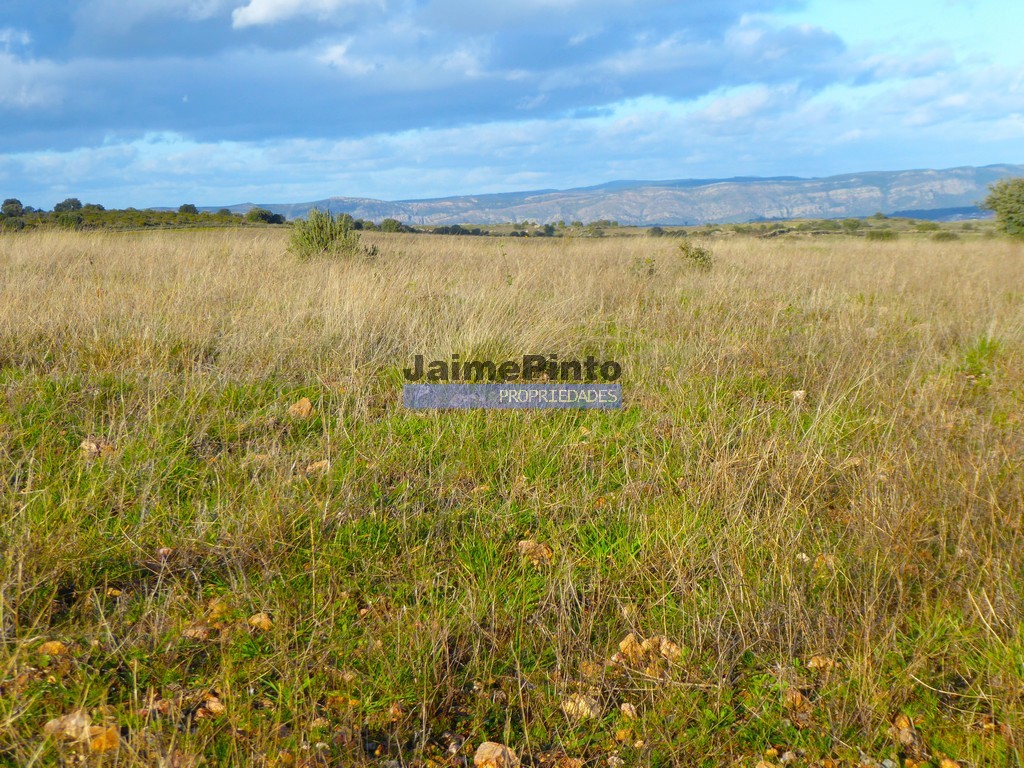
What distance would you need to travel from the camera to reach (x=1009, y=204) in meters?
13.6

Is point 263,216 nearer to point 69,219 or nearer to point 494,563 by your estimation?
point 69,219

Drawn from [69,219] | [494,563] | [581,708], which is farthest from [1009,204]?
[69,219]

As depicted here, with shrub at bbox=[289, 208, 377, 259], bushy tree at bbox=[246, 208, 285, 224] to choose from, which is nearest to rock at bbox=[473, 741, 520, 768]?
shrub at bbox=[289, 208, 377, 259]

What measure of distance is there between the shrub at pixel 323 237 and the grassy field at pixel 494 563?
5033 mm

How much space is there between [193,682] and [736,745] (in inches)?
58.1

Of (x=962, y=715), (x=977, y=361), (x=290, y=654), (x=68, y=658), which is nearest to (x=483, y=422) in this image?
(x=290, y=654)

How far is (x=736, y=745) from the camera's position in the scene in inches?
63.2

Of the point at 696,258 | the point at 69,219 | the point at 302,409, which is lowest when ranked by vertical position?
the point at 302,409

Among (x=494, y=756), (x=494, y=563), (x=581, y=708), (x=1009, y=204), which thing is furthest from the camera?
(x=1009, y=204)

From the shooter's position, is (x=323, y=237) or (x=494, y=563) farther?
(x=323, y=237)

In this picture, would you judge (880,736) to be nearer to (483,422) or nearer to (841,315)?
(483,422)

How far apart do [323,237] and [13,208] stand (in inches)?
703

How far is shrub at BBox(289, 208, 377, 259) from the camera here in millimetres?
9258

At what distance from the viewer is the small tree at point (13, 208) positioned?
64.2 feet
